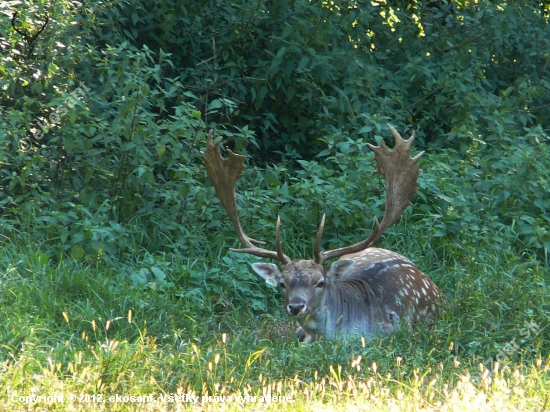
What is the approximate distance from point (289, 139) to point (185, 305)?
335 cm

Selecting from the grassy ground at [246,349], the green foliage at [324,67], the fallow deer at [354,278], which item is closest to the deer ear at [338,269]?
the fallow deer at [354,278]

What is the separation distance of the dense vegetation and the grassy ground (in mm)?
20

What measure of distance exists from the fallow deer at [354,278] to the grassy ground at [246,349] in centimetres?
28

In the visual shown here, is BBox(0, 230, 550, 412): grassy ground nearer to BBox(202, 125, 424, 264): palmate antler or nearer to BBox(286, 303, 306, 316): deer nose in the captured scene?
BBox(286, 303, 306, 316): deer nose

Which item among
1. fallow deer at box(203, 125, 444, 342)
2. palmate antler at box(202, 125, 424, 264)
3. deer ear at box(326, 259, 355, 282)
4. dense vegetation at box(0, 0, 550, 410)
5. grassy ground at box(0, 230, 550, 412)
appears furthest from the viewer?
palmate antler at box(202, 125, 424, 264)

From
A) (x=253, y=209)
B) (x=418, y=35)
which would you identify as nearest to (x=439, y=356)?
(x=253, y=209)

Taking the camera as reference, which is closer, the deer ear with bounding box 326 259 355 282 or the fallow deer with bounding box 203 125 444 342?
the fallow deer with bounding box 203 125 444 342

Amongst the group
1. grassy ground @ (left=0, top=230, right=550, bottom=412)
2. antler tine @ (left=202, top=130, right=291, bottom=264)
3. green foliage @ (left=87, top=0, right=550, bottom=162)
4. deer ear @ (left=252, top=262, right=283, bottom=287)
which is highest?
green foliage @ (left=87, top=0, right=550, bottom=162)

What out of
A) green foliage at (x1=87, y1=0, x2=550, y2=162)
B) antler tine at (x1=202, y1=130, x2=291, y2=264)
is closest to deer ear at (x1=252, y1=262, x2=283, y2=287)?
antler tine at (x1=202, y1=130, x2=291, y2=264)

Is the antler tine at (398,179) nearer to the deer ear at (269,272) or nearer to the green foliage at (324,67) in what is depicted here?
the deer ear at (269,272)

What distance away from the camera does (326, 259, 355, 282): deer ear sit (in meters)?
7.08

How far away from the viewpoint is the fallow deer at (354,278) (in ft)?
22.7

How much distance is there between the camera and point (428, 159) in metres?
9.44

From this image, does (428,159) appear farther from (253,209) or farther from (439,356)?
(439,356)
